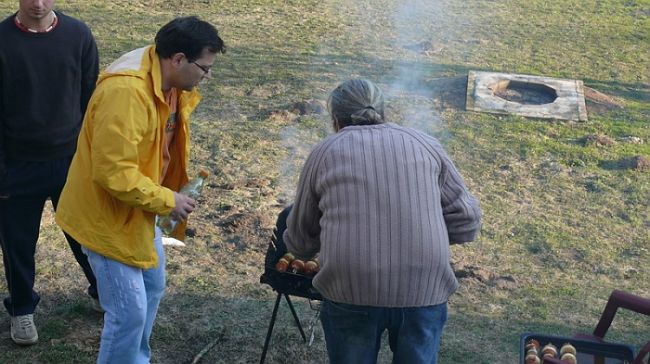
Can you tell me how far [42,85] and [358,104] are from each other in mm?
1859

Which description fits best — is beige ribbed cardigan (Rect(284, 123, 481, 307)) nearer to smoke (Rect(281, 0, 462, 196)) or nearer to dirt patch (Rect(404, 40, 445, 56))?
smoke (Rect(281, 0, 462, 196))

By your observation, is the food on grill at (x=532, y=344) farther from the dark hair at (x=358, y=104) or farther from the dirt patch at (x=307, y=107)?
the dirt patch at (x=307, y=107)

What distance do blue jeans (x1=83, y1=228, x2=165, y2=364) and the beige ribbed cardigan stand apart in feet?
2.92

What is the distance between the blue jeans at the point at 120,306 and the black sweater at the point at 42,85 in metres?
0.96

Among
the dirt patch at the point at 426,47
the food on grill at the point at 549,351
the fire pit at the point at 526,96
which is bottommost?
the fire pit at the point at 526,96

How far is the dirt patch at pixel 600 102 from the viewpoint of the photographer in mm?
8286

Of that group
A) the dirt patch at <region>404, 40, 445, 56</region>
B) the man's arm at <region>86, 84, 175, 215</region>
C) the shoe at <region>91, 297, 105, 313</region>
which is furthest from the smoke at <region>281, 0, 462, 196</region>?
the man's arm at <region>86, 84, 175, 215</region>

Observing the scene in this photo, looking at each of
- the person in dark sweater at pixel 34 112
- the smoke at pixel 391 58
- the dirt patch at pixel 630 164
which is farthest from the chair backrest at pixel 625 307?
the dirt patch at pixel 630 164

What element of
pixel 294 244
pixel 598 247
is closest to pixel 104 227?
pixel 294 244

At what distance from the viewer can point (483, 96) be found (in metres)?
8.32

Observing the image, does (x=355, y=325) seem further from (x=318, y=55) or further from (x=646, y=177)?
(x=318, y=55)

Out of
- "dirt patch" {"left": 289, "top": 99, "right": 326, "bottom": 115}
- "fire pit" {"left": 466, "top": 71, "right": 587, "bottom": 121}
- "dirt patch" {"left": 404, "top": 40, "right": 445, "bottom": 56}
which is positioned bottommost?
"fire pit" {"left": 466, "top": 71, "right": 587, "bottom": 121}

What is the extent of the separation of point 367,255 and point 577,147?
5.03m

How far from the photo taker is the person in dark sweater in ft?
12.8
